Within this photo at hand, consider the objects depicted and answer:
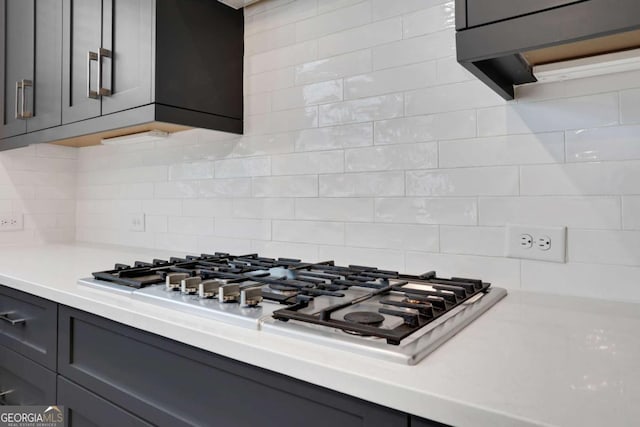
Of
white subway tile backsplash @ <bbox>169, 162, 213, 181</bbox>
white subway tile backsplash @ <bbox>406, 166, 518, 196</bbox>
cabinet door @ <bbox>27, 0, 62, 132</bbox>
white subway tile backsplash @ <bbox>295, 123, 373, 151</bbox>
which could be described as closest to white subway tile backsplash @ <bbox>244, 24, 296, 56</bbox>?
white subway tile backsplash @ <bbox>295, 123, 373, 151</bbox>

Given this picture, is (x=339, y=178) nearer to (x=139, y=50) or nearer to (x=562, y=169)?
(x=562, y=169)

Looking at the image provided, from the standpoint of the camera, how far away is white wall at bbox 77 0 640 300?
1001mm

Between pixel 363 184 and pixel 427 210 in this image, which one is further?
pixel 363 184

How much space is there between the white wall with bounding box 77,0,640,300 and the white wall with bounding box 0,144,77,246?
886 millimetres

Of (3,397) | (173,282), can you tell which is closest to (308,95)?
(173,282)

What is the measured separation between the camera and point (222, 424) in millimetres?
767

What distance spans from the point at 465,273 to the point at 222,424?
745 millimetres

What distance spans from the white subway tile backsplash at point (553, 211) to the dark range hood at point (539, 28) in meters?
0.34

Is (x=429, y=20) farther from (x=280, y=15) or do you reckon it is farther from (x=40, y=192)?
(x=40, y=192)

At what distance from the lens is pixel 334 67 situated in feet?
4.67

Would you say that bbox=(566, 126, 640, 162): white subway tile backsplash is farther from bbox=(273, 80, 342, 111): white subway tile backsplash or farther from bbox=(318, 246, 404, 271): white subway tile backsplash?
bbox=(273, 80, 342, 111): white subway tile backsplash

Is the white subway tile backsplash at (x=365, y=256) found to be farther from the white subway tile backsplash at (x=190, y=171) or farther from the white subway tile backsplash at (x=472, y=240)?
the white subway tile backsplash at (x=190, y=171)

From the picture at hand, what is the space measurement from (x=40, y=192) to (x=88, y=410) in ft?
5.56

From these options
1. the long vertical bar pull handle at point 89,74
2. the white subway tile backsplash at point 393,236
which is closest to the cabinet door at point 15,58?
the long vertical bar pull handle at point 89,74
